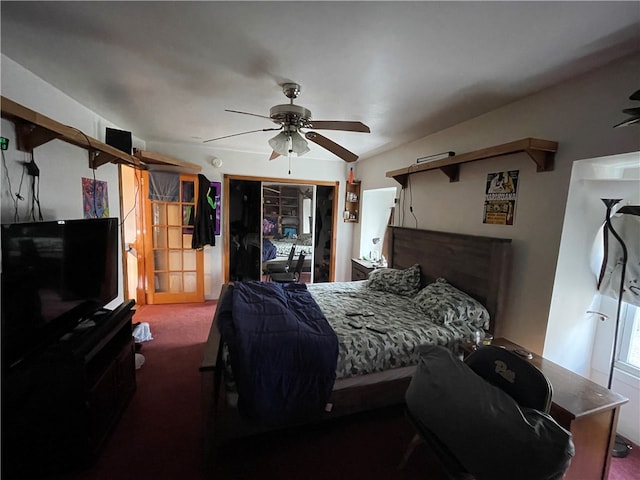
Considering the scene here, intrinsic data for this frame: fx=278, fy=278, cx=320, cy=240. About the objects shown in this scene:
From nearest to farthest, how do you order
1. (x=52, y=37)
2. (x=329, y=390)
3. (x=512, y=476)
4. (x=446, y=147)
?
1. (x=512, y=476)
2. (x=52, y=37)
3. (x=329, y=390)
4. (x=446, y=147)

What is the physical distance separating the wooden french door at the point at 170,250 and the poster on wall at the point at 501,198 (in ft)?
11.7

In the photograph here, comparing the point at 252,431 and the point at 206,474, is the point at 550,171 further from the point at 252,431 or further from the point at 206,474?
the point at 206,474

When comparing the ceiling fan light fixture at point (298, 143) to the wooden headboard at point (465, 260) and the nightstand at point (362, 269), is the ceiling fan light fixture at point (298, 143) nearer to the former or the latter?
the wooden headboard at point (465, 260)

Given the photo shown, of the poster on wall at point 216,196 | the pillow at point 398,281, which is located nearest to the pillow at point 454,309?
the pillow at point 398,281

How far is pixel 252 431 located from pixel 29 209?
2028 millimetres

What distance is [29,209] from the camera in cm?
182

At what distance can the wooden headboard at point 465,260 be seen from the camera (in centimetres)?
209

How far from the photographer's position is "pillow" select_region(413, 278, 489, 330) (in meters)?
2.14

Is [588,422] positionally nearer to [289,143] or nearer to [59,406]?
[289,143]

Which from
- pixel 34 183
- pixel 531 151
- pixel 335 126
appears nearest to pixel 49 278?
pixel 34 183

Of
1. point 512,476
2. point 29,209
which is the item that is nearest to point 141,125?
point 29,209

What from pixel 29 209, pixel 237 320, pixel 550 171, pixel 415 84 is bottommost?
pixel 237 320

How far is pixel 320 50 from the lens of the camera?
149 centimetres

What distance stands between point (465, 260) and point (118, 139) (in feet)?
11.1
